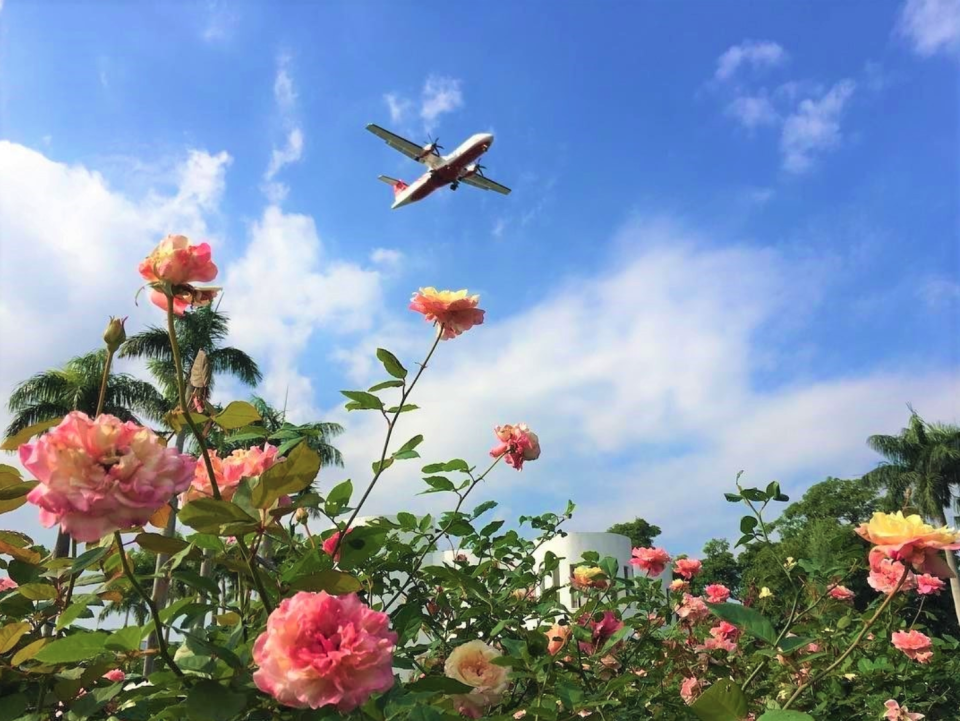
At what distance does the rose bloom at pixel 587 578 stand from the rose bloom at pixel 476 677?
1332 mm

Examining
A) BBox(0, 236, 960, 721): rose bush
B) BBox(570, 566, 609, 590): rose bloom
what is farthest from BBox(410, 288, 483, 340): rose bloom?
BBox(570, 566, 609, 590): rose bloom

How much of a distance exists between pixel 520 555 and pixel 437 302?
4.44 ft

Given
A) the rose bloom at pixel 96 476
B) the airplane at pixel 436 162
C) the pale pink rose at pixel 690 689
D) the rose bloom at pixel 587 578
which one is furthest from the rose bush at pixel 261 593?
the airplane at pixel 436 162

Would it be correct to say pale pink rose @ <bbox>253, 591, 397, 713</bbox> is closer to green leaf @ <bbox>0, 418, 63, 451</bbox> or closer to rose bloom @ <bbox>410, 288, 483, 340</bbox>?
green leaf @ <bbox>0, 418, 63, 451</bbox>

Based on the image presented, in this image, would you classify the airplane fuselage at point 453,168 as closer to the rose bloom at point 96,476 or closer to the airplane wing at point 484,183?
the airplane wing at point 484,183

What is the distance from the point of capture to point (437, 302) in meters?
1.92

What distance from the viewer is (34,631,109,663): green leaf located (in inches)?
45.0

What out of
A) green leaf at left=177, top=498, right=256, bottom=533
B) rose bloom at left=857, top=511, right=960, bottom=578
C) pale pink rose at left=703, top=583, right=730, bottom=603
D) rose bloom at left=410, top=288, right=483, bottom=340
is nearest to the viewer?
Answer: green leaf at left=177, top=498, right=256, bottom=533

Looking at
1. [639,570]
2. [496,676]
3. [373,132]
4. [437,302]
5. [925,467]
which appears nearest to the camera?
[496,676]

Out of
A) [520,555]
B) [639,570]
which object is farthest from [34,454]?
[639,570]

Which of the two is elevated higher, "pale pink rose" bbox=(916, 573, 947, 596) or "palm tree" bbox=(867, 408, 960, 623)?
"palm tree" bbox=(867, 408, 960, 623)

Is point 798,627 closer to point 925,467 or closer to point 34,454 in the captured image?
point 34,454

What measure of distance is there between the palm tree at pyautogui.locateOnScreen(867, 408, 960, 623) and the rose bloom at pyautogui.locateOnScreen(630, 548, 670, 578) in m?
31.6

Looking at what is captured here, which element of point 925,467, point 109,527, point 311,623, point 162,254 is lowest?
point 311,623
